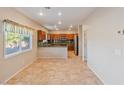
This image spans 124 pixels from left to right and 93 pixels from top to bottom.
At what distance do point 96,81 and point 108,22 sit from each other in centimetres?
195

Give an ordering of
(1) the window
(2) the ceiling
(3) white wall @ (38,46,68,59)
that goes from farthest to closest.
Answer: (3) white wall @ (38,46,68,59)
(2) the ceiling
(1) the window

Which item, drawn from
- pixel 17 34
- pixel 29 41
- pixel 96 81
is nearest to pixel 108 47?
pixel 96 81

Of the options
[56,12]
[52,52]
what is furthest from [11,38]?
[52,52]

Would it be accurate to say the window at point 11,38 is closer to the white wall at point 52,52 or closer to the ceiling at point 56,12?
the ceiling at point 56,12

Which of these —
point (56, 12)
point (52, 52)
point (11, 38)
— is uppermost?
point (56, 12)

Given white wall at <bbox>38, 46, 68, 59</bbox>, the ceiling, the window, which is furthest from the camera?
white wall at <bbox>38, 46, 68, 59</bbox>

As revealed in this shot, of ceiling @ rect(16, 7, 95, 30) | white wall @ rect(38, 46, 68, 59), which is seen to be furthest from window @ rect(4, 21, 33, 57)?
white wall @ rect(38, 46, 68, 59)

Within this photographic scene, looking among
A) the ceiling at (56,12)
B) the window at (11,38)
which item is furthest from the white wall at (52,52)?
the window at (11,38)

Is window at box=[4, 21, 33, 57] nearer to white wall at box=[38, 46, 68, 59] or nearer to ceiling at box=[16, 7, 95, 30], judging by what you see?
ceiling at box=[16, 7, 95, 30]

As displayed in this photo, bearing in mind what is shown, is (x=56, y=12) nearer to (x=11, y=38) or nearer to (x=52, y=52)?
(x=11, y=38)

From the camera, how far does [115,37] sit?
134 inches

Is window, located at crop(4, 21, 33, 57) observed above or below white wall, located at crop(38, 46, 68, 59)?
above
